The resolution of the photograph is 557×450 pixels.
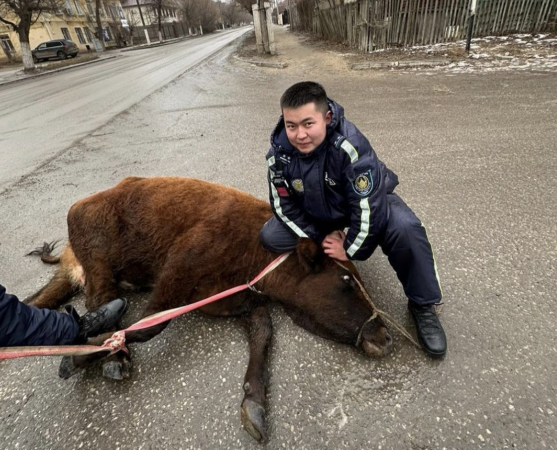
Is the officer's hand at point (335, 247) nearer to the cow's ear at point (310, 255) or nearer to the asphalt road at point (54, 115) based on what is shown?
the cow's ear at point (310, 255)

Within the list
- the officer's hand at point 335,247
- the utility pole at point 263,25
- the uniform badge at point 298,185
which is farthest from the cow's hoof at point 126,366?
the utility pole at point 263,25

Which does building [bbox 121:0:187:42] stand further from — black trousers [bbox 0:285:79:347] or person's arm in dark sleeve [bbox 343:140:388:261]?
person's arm in dark sleeve [bbox 343:140:388:261]

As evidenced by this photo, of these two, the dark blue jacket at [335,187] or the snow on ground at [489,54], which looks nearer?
the dark blue jacket at [335,187]

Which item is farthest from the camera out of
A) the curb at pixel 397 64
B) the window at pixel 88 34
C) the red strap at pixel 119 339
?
the window at pixel 88 34

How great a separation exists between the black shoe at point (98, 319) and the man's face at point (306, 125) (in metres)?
1.94

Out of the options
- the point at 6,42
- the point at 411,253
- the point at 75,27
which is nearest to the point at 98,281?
the point at 411,253

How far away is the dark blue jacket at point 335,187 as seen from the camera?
2.26m

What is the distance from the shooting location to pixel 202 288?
2682mm

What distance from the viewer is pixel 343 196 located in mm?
2539

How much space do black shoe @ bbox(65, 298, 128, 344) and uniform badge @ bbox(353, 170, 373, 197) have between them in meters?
2.11

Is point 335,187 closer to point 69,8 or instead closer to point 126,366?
point 126,366

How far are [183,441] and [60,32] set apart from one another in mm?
62285

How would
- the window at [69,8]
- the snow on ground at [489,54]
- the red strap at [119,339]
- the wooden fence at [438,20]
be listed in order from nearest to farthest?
the red strap at [119,339]
the snow on ground at [489,54]
the wooden fence at [438,20]
the window at [69,8]

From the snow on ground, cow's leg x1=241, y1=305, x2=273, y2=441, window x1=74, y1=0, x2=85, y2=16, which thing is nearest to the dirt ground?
the snow on ground
